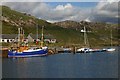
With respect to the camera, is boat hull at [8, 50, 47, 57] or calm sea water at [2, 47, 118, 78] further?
boat hull at [8, 50, 47, 57]

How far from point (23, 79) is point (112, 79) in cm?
1365

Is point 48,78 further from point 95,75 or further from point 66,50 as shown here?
point 66,50

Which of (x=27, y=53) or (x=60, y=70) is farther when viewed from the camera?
(x=27, y=53)

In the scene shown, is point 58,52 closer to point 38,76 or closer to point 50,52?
point 50,52

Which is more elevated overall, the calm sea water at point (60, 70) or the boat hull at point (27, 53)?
the boat hull at point (27, 53)

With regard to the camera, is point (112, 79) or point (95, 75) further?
point (95, 75)

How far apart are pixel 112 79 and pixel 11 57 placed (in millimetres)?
49530

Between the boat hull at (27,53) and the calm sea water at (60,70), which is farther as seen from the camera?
the boat hull at (27,53)

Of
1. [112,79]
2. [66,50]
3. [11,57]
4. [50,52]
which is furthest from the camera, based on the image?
[66,50]

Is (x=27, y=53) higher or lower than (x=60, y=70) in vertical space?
higher

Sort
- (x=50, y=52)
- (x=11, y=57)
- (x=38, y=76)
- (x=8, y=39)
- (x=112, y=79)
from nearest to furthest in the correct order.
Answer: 1. (x=112, y=79)
2. (x=38, y=76)
3. (x=11, y=57)
4. (x=50, y=52)
5. (x=8, y=39)

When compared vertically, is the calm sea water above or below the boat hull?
below

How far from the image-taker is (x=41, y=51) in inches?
3782

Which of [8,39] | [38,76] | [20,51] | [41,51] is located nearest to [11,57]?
[20,51]
